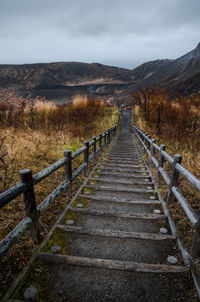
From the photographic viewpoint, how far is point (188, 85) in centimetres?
3272

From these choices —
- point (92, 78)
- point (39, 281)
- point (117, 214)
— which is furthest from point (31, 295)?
point (92, 78)

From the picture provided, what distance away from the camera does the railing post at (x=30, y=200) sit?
77.2 inches

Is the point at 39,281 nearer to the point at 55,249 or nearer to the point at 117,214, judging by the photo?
the point at 55,249

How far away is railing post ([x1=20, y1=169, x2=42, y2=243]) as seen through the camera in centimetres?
196

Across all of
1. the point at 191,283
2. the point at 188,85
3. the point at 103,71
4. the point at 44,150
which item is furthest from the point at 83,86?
the point at 191,283

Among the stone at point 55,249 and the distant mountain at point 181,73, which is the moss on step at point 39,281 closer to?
the stone at point 55,249

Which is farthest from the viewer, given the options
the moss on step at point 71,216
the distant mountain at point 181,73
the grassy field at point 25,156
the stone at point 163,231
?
the distant mountain at point 181,73

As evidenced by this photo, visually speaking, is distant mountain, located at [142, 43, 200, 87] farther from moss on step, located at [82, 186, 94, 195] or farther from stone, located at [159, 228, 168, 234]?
stone, located at [159, 228, 168, 234]

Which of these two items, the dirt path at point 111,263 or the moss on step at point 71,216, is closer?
the dirt path at point 111,263

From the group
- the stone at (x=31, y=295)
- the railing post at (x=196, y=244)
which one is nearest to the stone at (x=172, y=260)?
the railing post at (x=196, y=244)

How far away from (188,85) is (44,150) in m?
35.4

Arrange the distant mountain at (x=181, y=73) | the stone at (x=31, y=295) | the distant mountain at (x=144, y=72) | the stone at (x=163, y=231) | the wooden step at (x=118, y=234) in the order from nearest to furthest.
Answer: the stone at (x=31, y=295), the wooden step at (x=118, y=234), the stone at (x=163, y=231), the distant mountain at (x=181, y=73), the distant mountain at (x=144, y=72)

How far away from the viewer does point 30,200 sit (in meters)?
2.06

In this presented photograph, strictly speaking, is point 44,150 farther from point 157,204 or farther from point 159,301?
point 159,301
